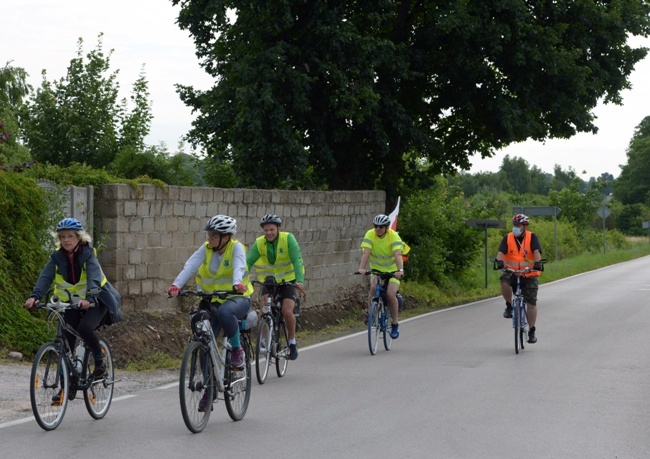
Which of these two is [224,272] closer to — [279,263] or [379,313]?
[279,263]

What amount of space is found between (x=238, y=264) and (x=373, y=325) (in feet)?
18.9

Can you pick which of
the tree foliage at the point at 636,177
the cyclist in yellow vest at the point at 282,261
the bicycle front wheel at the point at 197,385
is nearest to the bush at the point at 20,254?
the cyclist in yellow vest at the point at 282,261

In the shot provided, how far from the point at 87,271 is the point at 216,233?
1.09m

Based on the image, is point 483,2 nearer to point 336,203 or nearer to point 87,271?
point 336,203

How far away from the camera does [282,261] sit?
12453 mm

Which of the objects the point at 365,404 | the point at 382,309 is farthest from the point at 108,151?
the point at 365,404

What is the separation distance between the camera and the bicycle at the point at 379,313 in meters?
14.6

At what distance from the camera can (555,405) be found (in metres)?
10.1

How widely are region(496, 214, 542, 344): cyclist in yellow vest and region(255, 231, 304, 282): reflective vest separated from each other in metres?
3.66

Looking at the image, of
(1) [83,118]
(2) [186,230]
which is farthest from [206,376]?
(1) [83,118]

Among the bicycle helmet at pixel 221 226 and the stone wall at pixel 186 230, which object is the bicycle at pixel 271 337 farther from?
the stone wall at pixel 186 230

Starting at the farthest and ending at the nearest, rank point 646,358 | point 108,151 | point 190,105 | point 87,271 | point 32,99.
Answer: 1. point 32,99
2. point 108,151
3. point 190,105
4. point 646,358
5. point 87,271

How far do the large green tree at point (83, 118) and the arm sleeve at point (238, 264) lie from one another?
1181 inches

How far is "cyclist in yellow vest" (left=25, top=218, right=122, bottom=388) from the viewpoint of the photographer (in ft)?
29.5
